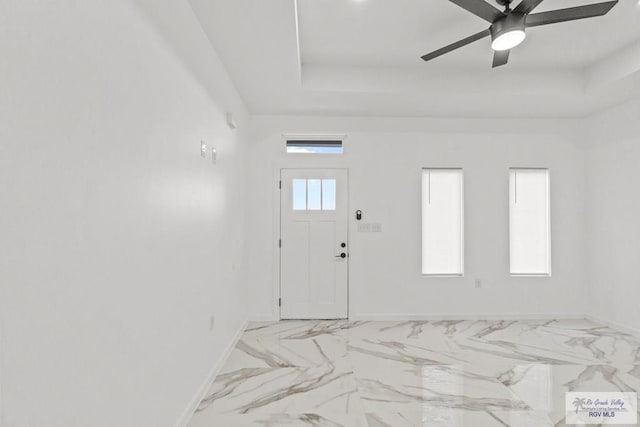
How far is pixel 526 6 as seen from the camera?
2.26 m

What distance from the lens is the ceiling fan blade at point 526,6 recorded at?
7.21ft

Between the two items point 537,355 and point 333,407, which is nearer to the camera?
point 333,407

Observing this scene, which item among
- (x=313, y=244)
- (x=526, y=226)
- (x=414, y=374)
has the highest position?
(x=526, y=226)

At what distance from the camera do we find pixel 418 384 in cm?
280

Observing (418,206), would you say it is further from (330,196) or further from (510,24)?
(510,24)

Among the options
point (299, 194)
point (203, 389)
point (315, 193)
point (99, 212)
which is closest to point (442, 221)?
point (315, 193)

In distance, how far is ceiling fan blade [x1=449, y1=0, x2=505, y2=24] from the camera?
2.19 metres

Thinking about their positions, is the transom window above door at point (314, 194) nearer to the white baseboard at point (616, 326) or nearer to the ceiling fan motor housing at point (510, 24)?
the ceiling fan motor housing at point (510, 24)

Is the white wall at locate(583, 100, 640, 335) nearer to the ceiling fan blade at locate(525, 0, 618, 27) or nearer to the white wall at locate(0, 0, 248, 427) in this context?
the ceiling fan blade at locate(525, 0, 618, 27)

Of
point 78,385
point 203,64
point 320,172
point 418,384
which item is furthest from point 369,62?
point 78,385

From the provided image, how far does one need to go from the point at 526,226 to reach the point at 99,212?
16.8 ft

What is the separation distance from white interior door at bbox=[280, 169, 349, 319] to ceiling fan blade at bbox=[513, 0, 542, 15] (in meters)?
2.74

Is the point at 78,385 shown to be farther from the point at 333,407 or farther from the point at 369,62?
the point at 369,62

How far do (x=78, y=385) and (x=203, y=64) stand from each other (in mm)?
2226
